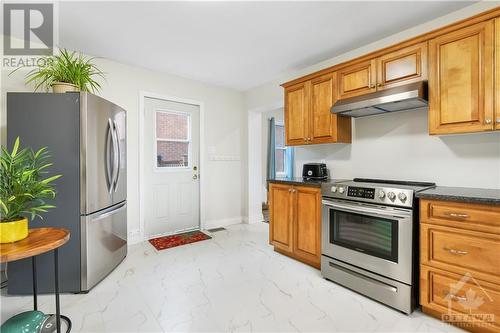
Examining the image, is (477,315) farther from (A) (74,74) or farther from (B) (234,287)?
(A) (74,74)

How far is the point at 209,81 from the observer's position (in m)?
4.10

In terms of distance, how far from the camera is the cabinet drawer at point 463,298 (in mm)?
1581

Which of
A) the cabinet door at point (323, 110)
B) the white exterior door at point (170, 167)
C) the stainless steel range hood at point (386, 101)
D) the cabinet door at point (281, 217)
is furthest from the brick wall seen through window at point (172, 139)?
the stainless steel range hood at point (386, 101)

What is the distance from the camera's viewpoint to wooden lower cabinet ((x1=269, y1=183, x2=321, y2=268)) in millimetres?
2660

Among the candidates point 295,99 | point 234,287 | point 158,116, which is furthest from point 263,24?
point 234,287

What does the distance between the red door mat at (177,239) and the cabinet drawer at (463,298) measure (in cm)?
277

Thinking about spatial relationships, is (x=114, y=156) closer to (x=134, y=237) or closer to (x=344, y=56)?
(x=134, y=237)

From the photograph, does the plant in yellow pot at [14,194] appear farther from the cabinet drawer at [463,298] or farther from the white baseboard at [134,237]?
the cabinet drawer at [463,298]

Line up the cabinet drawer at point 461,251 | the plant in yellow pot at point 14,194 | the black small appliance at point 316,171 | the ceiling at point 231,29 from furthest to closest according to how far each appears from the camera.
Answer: the black small appliance at point 316,171
the ceiling at point 231,29
the cabinet drawer at point 461,251
the plant in yellow pot at point 14,194

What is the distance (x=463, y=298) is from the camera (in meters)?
1.68

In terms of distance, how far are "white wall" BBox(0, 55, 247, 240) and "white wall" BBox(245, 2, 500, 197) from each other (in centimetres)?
164

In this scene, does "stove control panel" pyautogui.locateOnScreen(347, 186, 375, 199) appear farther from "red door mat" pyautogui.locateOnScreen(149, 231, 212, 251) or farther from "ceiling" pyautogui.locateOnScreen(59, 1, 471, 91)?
"red door mat" pyautogui.locateOnScreen(149, 231, 212, 251)

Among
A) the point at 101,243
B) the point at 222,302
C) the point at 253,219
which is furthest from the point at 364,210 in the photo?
the point at 253,219

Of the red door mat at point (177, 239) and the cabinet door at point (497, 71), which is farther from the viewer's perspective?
the red door mat at point (177, 239)
